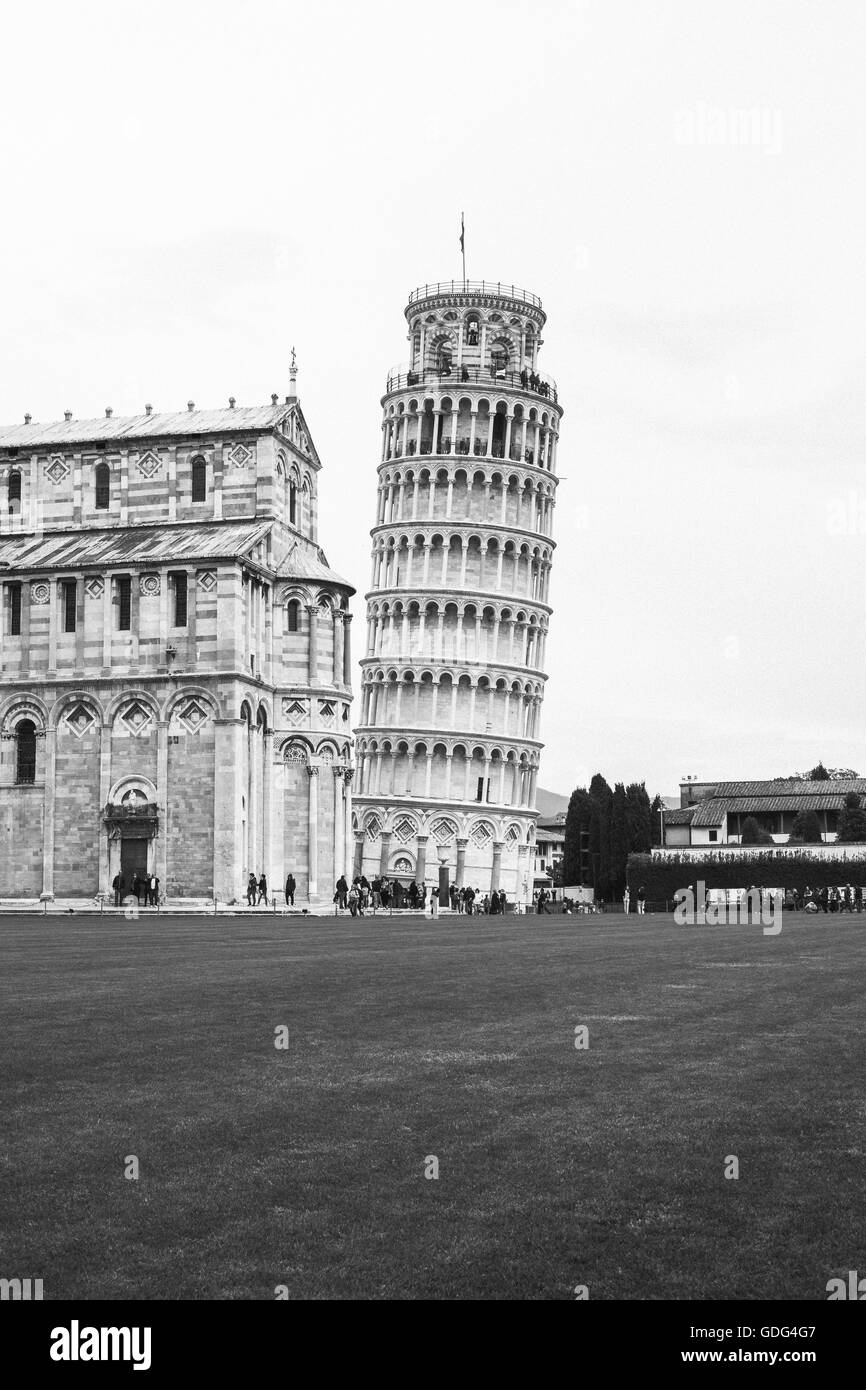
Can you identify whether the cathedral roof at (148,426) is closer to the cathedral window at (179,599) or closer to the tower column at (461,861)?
the cathedral window at (179,599)

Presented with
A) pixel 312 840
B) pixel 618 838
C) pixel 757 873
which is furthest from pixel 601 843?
pixel 312 840

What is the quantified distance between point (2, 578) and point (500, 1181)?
74.9 metres

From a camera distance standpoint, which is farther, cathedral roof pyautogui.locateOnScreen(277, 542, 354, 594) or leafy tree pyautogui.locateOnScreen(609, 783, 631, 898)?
leafy tree pyautogui.locateOnScreen(609, 783, 631, 898)

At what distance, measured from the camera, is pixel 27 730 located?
84750 mm

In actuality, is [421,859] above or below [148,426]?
below

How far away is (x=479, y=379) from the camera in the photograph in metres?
138

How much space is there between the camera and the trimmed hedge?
10338 cm

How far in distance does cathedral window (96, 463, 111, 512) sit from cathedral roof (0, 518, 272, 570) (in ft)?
5.71

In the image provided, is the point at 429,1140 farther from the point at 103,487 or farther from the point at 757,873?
the point at 757,873

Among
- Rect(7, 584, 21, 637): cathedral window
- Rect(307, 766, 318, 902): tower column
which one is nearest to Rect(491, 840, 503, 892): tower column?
Rect(307, 766, 318, 902): tower column

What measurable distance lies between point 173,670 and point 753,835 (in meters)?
58.8

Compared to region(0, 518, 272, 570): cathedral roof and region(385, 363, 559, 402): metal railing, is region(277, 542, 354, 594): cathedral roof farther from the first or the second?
region(385, 363, 559, 402): metal railing
